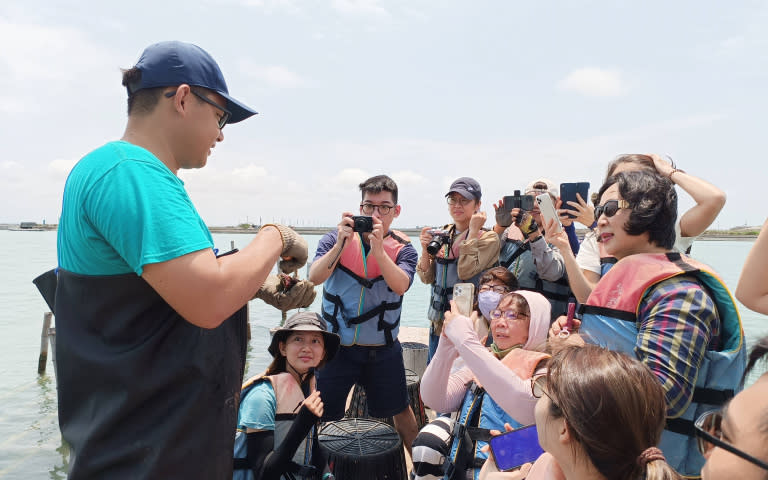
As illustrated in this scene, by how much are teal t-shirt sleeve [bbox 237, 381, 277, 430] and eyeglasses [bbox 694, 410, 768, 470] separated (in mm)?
2171

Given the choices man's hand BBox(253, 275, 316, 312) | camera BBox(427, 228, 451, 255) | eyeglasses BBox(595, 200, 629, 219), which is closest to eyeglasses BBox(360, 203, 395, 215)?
camera BBox(427, 228, 451, 255)

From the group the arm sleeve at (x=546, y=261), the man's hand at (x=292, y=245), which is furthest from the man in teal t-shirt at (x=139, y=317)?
the arm sleeve at (x=546, y=261)

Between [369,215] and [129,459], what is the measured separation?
120 inches

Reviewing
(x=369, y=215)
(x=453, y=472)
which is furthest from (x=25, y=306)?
(x=453, y=472)

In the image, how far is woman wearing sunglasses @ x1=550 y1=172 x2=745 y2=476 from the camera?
1.84 metres

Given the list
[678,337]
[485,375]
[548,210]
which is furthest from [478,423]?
[548,210]

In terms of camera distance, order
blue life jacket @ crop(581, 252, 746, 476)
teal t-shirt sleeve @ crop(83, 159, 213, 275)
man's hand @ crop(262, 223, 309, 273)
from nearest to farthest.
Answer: teal t-shirt sleeve @ crop(83, 159, 213, 275), man's hand @ crop(262, 223, 309, 273), blue life jacket @ crop(581, 252, 746, 476)

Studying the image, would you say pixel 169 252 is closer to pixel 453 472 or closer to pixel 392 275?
pixel 453 472

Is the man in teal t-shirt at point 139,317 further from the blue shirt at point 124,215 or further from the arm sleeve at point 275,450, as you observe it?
the arm sleeve at point 275,450

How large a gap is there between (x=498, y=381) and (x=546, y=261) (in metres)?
1.82

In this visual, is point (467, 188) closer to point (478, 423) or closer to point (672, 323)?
point (478, 423)

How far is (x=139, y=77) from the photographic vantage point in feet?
5.24

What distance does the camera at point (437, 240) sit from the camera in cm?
456

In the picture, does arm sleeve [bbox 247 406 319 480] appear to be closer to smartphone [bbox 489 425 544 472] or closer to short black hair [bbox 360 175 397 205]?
smartphone [bbox 489 425 544 472]
